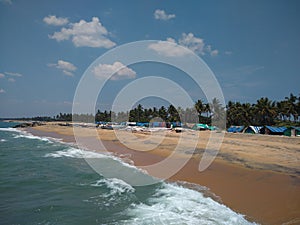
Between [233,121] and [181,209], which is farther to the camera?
[233,121]

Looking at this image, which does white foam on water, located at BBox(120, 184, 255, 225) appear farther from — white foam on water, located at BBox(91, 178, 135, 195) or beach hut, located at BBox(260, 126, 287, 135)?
beach hut, located at BBox(260, 126, 287, 135)

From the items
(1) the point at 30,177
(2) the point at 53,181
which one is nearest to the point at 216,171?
(2) the point at 53,181

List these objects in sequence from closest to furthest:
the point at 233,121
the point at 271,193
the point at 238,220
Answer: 1. the point at 238,220
2. the point at 271,193
3. the point at 233,121

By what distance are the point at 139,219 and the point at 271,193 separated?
5.17 m

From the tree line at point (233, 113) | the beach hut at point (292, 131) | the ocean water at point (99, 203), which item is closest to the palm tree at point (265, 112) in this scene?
the tree line at point (233, 113)

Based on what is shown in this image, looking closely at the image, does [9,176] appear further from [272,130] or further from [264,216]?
[272,130]

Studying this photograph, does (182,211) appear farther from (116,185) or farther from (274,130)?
(274,130)

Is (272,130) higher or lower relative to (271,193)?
higher

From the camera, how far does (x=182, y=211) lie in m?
7.05

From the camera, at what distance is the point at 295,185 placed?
9164 millimetres

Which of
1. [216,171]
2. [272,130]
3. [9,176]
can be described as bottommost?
[9,176]

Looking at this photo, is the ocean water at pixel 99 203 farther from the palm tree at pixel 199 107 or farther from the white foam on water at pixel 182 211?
the palm tree at pixel 199 107

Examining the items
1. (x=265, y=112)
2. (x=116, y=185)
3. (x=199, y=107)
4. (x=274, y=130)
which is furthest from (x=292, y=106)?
(x=116, y=185)

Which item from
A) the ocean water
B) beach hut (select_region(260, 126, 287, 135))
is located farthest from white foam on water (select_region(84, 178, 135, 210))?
beach hut (select_region(260, 126, 287, 135))
